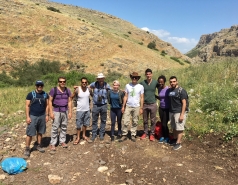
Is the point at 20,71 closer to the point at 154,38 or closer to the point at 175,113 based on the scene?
the point at 175,113

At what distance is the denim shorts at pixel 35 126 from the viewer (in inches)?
186

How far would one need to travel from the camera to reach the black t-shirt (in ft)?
15.1

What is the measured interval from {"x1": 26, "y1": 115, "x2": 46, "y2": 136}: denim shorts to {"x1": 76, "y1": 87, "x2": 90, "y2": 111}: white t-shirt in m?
0.88

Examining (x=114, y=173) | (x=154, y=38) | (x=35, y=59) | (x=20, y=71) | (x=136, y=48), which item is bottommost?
(x=114, y=173)

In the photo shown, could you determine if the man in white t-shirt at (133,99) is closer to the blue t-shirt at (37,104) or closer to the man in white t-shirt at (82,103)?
the man in white t-shirt at (82,103)

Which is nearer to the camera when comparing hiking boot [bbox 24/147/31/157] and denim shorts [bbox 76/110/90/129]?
hiking boot [bbox 24/147/31/157]

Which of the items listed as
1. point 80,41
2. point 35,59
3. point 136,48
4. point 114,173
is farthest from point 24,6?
point 114,173

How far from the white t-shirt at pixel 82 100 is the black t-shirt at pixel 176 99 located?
6.58 feet

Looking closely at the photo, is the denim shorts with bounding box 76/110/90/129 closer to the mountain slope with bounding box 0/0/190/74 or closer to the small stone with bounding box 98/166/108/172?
the small stone with bounding box 98/166/108/172

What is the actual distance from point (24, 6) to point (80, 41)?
9443 millimetres

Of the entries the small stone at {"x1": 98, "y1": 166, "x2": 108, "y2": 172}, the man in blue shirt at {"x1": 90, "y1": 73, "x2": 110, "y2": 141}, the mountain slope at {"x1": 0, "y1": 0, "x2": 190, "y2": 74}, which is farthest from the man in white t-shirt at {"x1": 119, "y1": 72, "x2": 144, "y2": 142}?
the mountain slope at {"x1": 0, "y1": 0, "x2": 190, "y2": 74}

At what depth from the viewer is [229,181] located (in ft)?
12.2

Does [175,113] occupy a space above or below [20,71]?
below

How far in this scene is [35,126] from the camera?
4.79 metres
